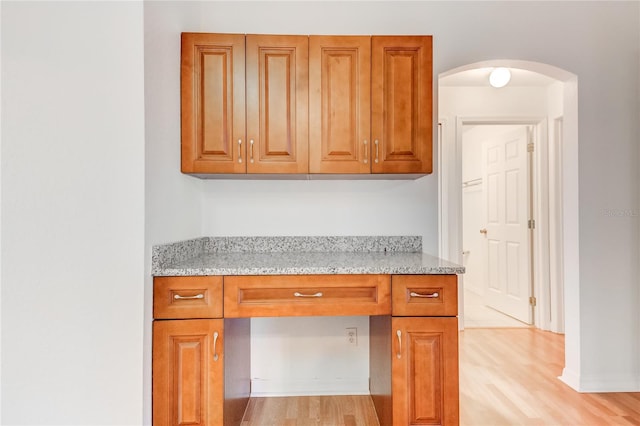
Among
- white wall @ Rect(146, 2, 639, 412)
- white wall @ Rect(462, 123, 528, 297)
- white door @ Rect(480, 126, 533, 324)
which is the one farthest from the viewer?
white wall @ Rect(462, 123, 528, 297)

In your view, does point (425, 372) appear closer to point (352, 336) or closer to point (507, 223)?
point (352, 336)

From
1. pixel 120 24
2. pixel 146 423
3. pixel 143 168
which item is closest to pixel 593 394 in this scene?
pixel 146 423

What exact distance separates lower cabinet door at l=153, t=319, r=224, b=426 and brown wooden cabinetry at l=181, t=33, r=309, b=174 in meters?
0.79

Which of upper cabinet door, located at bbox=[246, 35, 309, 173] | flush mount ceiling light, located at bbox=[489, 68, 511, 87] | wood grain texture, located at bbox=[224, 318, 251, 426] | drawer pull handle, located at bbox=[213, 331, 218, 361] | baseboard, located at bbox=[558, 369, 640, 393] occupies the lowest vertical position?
baseboard, located at bbox=[558, 369, 640, 393]

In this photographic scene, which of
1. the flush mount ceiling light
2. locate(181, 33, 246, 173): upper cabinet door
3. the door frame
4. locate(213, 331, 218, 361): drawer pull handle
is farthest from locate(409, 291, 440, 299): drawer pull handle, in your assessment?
the flush mount ceiling light

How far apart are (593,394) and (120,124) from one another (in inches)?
118

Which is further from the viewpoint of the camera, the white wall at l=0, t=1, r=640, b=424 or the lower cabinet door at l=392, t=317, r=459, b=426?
the lower cabinet door at l=392, t=317, r=459, b=426

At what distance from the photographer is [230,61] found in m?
1.86

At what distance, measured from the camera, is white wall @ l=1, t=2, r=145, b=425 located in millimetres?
1313

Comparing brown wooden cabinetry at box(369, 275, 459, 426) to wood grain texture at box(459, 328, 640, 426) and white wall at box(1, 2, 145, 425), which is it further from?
white wall at box(1, 2, 145, 425)

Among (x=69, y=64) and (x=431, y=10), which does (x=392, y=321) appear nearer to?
(x=69, y=64)

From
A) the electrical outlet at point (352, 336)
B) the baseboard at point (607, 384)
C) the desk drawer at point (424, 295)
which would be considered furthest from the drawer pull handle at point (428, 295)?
the baseboard at point (607, 384)

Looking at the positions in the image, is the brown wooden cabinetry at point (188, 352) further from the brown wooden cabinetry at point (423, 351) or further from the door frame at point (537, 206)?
the door frame at point (537, 206)

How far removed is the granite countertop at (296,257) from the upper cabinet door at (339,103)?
513 millimetres
